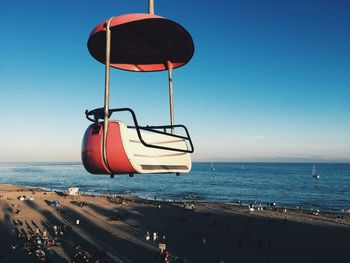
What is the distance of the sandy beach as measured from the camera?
24.8m

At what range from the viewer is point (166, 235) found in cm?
3134

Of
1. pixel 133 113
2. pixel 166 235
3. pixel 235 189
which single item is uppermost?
pixel 133 113

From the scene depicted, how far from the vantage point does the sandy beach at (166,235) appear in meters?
24.8

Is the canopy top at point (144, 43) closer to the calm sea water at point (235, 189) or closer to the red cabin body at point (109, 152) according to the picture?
the red cabin body at point (109, 152)

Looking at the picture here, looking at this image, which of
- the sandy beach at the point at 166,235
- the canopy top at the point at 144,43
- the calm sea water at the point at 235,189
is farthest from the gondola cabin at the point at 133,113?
the calm sea water at the point at 235,189

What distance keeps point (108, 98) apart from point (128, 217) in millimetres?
38753

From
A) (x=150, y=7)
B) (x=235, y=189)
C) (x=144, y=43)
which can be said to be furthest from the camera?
(x=235, y=189)

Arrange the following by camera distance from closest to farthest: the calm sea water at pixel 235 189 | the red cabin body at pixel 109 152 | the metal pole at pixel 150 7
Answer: the red cabin body at pixel 109 152, the metal pole at pixel 150 7, the calm sea water at pixel 235 189

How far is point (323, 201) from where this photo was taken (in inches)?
2731

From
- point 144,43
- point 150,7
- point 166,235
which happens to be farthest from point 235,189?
point 150,7

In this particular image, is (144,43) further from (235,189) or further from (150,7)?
(235,189)

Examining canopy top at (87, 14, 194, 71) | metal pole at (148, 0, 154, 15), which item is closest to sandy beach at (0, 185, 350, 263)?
canopy top at (87, 14, 194, 71)

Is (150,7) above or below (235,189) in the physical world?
above

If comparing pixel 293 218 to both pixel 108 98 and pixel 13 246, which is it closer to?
pixel 13 246
